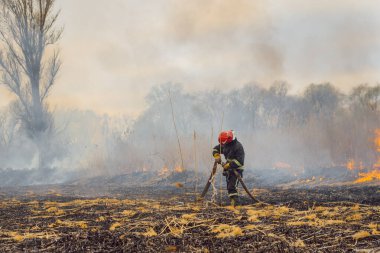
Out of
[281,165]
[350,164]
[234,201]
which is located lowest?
[234,201]

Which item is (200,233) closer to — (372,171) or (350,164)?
(372,171)

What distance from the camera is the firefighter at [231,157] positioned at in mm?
10953

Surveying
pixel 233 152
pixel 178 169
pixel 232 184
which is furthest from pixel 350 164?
pixel 232 184

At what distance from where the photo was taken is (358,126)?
76.0 ft

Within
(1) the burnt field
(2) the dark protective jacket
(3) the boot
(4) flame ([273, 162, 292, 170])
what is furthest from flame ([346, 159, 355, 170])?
(1) the burnt field

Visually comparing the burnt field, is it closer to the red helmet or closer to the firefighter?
the firefighter

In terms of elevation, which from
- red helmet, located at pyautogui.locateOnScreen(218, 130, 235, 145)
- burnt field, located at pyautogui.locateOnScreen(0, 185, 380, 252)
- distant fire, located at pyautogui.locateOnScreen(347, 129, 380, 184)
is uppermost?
red helmet, located at pyautogui.locateOnScreen(218, 130, 235, 145)

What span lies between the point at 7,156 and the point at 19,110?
88.0 ft

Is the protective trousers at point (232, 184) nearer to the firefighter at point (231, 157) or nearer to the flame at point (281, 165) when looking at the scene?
the firefighter at point (231, 157)

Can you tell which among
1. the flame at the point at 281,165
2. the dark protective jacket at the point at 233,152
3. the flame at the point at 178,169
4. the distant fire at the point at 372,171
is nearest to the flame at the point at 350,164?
the distant fire at the point at 372,171

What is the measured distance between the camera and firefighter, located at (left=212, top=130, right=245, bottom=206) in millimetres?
10953

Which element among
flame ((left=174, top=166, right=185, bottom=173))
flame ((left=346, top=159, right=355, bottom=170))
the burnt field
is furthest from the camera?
flame ((left=174, top=166, right=185, bottom=173))

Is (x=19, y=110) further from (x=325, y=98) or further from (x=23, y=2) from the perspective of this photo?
(x=325, y=98)

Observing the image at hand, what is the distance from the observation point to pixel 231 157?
443 inches
